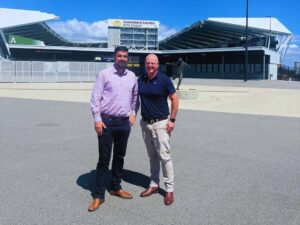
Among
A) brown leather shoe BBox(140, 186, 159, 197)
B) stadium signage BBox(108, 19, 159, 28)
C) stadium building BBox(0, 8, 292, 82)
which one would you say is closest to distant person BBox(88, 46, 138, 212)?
brown leather shoe BBox(140, 186, 159, 197)

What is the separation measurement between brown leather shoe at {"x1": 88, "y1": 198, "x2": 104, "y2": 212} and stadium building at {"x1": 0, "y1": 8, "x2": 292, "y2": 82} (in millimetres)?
37715

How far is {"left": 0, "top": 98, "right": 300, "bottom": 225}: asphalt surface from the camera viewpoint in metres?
4.25

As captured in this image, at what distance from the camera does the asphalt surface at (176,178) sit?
4250 millimetres

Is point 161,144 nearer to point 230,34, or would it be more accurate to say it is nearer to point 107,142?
point 107,142

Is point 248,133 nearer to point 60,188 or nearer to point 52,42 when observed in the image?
point 60,188

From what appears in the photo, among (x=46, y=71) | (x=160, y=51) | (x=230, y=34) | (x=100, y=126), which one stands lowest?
(x=100, y=126)

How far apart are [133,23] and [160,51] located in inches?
1622

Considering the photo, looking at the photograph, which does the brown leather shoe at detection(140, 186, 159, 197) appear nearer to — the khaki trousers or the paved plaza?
the paved plaza

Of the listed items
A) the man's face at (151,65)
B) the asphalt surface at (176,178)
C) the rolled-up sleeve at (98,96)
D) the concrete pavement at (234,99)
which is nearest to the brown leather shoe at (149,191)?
the asphalt surface at (176,178)

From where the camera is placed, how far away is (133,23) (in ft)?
354

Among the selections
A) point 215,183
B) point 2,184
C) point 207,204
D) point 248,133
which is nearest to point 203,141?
point 248,133

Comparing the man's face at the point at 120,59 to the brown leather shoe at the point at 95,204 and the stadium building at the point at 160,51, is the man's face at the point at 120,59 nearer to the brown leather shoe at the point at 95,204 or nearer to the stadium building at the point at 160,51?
the brown leather shoe at the point at 95,204

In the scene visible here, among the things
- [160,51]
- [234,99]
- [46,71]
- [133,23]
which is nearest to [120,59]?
[234,99]

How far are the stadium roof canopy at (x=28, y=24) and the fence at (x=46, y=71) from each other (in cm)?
3885
